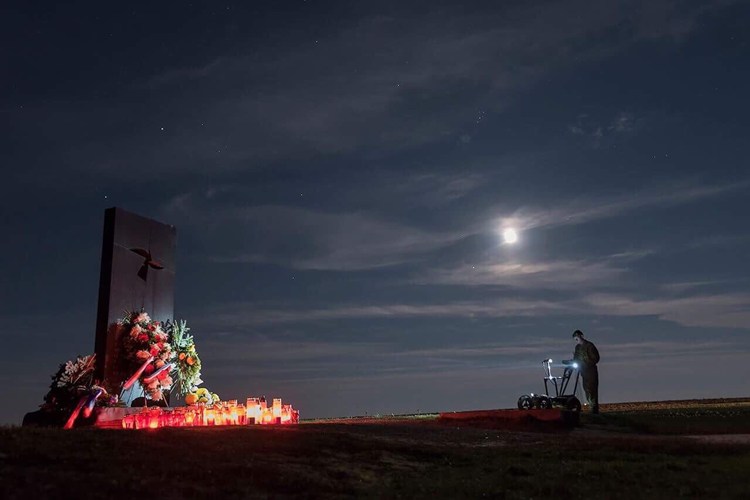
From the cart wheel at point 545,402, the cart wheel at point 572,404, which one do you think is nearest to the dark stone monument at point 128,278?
the cart wheel at point 545,402

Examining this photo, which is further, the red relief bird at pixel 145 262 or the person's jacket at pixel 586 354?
the person's jacket at pixel 586 354

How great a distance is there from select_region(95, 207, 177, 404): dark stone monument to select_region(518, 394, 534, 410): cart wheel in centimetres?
1313

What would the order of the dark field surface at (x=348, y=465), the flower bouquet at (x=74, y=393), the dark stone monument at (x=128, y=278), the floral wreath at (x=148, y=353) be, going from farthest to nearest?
the floral wreath at (x=148, y=353) → the dark stone monument at (x=128, y=278) → the flower bouquet at (x=74, y=393) → the dark field surface at (x=348, y=465)

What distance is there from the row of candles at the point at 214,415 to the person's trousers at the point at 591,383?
11.0 metres

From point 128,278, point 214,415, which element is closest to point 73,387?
point 214,415

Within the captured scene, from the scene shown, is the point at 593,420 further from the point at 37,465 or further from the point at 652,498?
the point at 37,465

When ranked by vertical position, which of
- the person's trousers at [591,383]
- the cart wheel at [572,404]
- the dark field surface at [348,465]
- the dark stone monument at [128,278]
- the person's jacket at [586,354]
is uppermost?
the dark stone monument at [128,278]

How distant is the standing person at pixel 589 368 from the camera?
87.9 ft

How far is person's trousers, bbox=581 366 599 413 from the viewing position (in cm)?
2681

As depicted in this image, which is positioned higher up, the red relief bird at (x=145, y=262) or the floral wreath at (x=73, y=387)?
the red relief bird at (x=145, y=262)

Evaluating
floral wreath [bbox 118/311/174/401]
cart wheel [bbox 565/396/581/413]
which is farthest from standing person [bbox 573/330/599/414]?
→ floral wreath [bbox 118/311/174/401]

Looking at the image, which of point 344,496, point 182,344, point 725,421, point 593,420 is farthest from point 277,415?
point 725,421

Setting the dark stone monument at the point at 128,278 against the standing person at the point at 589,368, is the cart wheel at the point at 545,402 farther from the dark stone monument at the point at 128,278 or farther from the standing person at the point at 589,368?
the dark stone monument at the point at 128,278

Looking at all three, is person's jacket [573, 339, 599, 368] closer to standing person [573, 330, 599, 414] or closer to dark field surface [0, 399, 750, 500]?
standing person [573, 330, 599, 414]
